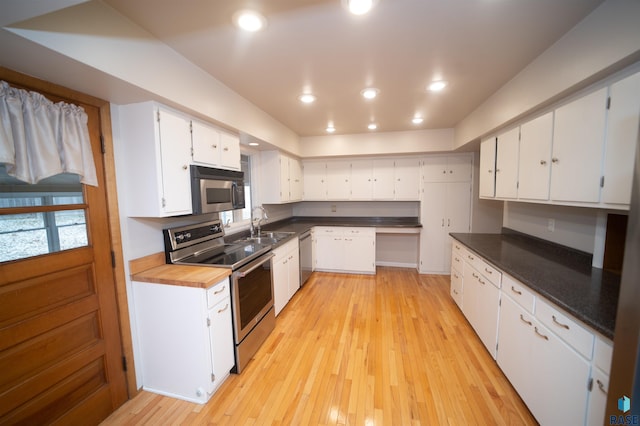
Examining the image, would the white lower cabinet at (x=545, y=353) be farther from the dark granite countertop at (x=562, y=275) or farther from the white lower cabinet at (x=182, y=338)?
the white lower cabinet at (x=182, y=338)

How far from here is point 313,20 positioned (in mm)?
1426

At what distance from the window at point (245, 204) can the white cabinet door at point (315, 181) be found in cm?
137

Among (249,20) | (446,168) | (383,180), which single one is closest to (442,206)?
(446,168)

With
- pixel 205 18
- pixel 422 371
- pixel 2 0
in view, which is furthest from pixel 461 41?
pixel 422 371

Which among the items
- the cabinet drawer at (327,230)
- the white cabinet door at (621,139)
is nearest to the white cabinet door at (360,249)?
the cabinet drawer at (327,230)

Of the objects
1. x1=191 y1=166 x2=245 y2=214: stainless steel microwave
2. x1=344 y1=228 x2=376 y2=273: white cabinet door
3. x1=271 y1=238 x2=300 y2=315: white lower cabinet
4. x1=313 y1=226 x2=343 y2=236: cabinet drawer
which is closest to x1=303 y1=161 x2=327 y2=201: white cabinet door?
x1=313 y1=226 x2=343 y2=236: cabinet drawer

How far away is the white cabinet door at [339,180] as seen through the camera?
470 cm

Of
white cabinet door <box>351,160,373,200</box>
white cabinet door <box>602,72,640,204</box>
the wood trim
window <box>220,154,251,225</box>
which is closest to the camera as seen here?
white cabinet door <box>602,72,640,204</box>

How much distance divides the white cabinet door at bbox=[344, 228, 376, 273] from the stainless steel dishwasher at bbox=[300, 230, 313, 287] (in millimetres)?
710

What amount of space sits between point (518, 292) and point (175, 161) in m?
2.81

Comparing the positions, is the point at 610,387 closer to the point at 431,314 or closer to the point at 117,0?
the point at 431,314

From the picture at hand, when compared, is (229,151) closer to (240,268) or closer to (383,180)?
(240,268)

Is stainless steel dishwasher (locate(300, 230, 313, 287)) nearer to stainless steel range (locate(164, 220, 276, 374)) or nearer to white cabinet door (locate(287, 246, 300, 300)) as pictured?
white cabinet door (locate(287, 246, 300, 300))

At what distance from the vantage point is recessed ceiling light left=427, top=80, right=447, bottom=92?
2.27 meters
